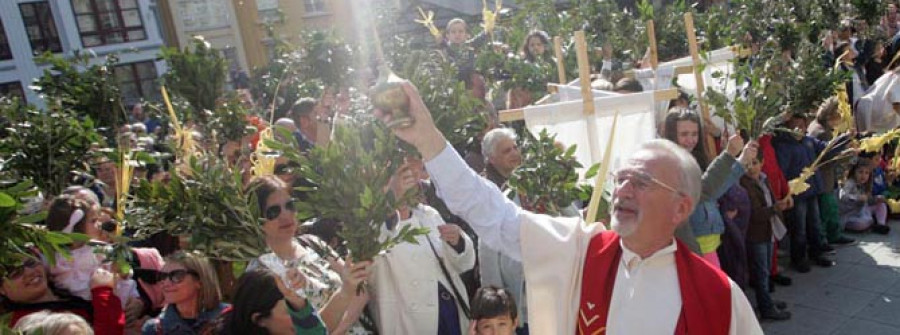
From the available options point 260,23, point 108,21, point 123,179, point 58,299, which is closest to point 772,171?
point 123,179

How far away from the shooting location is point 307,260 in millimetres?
2920

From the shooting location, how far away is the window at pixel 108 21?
2684cm

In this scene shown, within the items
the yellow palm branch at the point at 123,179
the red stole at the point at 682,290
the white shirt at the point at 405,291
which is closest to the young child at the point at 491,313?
the white shirt at the point at 405,291

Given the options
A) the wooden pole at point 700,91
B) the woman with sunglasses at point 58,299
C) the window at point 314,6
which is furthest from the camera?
the window at point 314,6

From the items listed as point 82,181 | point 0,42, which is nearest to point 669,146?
point 82,181

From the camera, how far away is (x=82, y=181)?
4.79 meters

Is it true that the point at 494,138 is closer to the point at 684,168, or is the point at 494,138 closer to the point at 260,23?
the point at 684,168

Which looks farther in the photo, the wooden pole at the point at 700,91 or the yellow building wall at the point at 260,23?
the yellow building wall at the point at 260,23

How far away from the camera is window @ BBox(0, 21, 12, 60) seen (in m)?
25.0

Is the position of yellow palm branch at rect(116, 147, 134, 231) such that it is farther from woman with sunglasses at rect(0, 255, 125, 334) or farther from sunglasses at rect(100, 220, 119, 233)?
woman with sunglasses at rect(0, 255, 125, 334)

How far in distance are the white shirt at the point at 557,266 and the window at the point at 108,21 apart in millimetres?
28629

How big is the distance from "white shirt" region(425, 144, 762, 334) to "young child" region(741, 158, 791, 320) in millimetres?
3320

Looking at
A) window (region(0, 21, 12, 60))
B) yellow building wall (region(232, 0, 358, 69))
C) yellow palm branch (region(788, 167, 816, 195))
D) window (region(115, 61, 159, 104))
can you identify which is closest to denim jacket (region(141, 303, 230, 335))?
yellow palm branch (region(788, 167, 816, 195))

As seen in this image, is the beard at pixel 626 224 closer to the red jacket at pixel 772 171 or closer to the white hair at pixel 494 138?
the white hair at pixel 494 138
